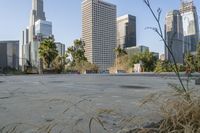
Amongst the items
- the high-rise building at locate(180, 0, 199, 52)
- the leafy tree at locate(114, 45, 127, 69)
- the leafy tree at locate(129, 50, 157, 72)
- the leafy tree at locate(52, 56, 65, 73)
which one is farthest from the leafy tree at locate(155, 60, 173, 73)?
the leafy tree at locate(129, 50, 157, 72)

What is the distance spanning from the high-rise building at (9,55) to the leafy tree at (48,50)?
2316cm

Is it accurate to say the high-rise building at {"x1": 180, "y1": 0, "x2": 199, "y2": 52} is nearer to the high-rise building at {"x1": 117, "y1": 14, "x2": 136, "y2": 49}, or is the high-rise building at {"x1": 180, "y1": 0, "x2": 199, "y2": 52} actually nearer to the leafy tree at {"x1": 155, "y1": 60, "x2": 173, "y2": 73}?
the leafy tree at {"x1": 155, "y1": 60, "x2": 173, "y2": 73}

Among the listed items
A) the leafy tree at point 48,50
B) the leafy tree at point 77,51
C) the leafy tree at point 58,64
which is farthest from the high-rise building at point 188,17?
the leafy tree at point 77,51

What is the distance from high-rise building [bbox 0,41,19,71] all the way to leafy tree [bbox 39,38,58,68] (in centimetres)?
2316

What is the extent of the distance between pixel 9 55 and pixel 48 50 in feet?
103

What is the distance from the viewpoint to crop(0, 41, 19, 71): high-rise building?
319ft

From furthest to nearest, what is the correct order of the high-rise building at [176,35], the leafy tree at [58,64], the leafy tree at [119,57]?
the leafy tree at [119,57] → the leafy tree at [58,64] → the high-rise building at [176,35]

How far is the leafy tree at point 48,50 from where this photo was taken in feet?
235

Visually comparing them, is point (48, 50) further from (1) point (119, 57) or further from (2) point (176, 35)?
(2) point (176, 35)

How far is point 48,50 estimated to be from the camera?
236ft

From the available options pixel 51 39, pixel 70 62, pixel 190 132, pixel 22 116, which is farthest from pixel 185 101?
pixel 70 62

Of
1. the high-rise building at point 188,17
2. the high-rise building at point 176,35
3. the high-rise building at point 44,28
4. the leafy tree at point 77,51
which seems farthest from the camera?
the high-rise building at point 44,28

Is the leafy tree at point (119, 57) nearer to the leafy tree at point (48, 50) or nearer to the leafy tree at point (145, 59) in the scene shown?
the leafy tree at point (145, 59)

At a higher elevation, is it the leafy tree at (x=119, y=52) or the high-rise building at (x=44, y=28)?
the high-rise building at (x=44, y=28)
